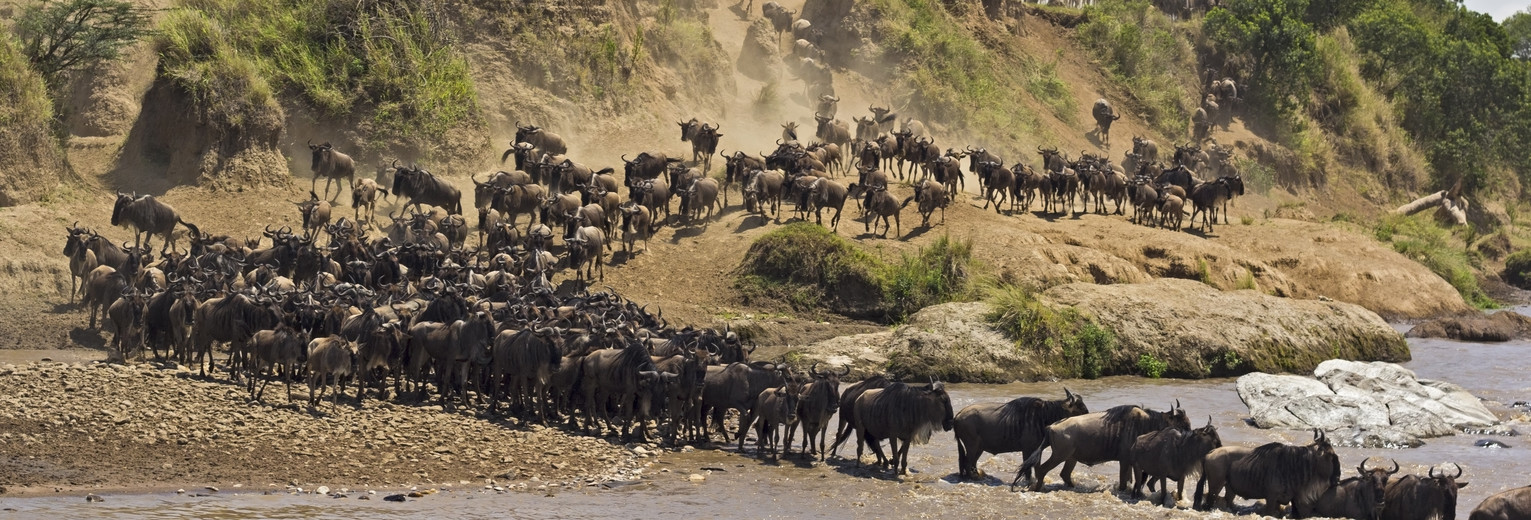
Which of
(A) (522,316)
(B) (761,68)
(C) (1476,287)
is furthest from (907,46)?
(A) (522,316)

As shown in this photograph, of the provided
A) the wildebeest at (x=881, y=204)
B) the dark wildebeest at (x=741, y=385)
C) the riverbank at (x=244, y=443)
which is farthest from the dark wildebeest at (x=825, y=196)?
the riverbank at (x=244, y=443)

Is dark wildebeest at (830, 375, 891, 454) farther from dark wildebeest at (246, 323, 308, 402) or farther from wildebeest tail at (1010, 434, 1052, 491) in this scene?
dark wildebeest at (246, 323, 308, 402)

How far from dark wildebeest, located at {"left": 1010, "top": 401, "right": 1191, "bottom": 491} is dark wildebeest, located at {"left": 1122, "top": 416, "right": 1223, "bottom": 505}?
250 mm

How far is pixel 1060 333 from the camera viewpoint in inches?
868

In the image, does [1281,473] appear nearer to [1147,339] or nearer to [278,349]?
[1147,339]

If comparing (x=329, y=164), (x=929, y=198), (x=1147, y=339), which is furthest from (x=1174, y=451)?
(x=329, y=164)

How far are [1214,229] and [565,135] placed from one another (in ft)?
48.1

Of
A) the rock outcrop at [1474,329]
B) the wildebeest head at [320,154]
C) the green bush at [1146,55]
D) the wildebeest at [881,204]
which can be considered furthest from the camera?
the green bush at [1146,55]

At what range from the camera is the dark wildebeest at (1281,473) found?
1294cm

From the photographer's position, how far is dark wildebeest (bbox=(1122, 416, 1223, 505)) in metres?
13.3

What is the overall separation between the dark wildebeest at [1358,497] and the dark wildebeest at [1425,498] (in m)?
0.15

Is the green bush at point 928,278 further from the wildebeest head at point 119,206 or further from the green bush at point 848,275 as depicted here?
the wildebeest head at point 119,206

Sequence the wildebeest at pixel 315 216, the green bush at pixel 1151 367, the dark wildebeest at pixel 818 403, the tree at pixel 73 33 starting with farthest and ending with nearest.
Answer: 1. the tree at pixel 73 33
2. the wildebeest at pixel 315 216
3. the green bush at pixel 1151 367
4. the dark wildebeest at pixel 818 403

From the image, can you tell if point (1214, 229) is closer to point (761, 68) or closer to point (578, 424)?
point (761, 68)
